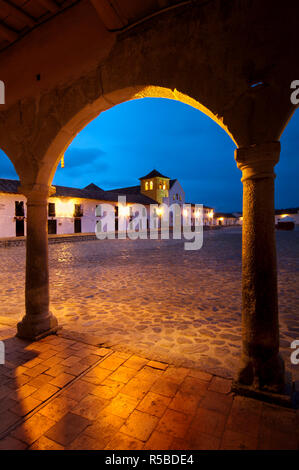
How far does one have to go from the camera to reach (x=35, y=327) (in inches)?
128

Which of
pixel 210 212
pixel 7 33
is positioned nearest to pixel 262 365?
pixel 7 33

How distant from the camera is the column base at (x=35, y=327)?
3252 millimetres

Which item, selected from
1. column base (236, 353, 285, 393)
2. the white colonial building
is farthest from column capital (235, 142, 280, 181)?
the white colonial building

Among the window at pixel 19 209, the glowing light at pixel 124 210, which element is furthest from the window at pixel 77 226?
the glowing light at pixel 124 210

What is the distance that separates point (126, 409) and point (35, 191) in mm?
2767

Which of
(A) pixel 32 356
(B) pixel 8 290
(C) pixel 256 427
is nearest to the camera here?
(C) pixel 256 427

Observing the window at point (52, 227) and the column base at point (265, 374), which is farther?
the window at point (52, 227)

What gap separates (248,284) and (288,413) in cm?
104

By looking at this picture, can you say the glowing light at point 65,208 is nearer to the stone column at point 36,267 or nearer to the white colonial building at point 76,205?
the white colonial building at point 76,205

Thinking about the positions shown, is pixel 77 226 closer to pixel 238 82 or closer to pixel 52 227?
pixel 52 227

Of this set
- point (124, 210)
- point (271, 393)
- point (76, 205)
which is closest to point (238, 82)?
point (271, 393)

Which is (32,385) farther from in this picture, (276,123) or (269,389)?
(276,123)

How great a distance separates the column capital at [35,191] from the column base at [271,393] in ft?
10.4

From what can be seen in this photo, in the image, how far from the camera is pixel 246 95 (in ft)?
6.75
